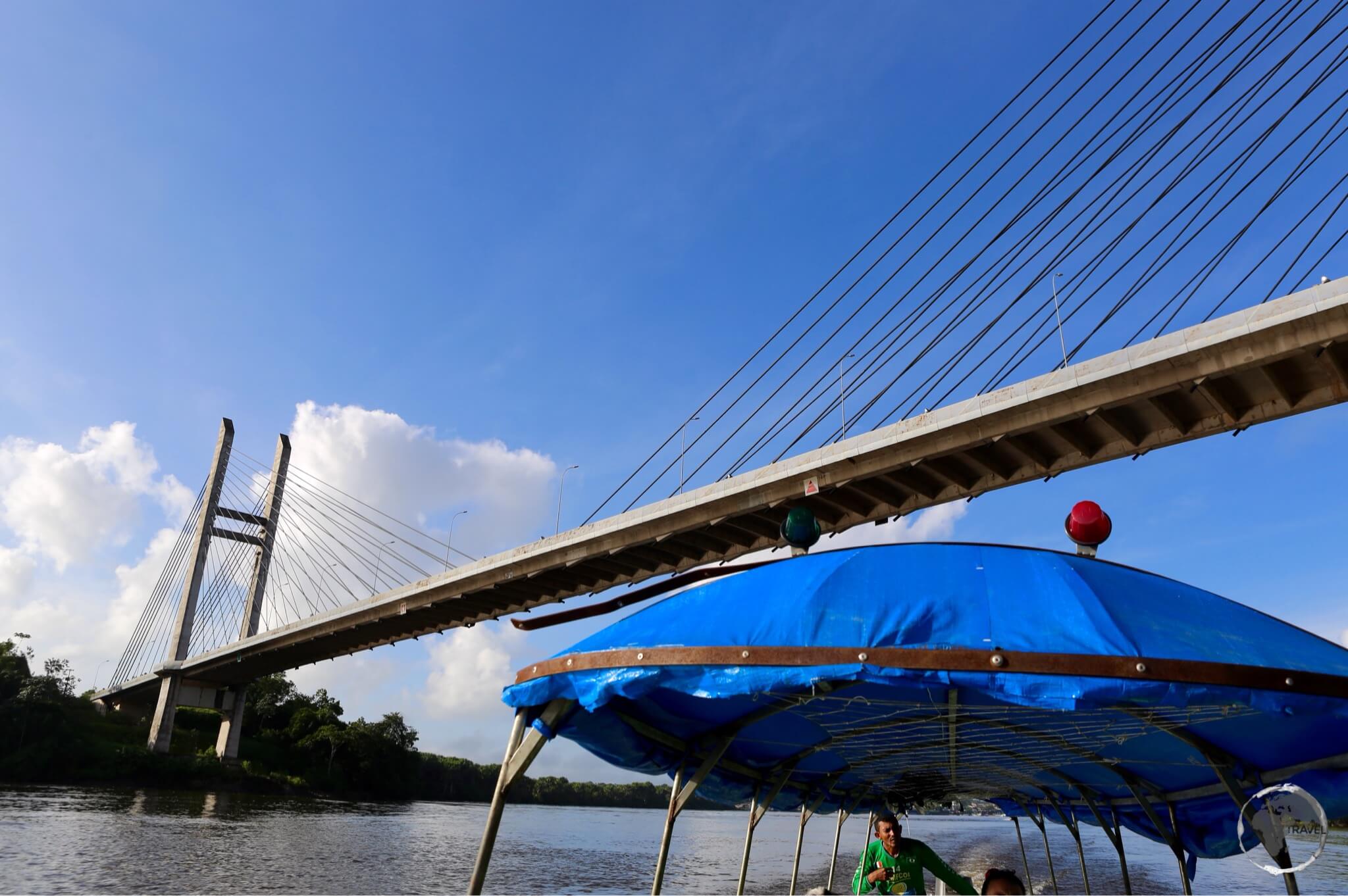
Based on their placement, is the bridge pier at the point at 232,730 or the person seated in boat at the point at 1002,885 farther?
the bridge pier at the point at 232,730

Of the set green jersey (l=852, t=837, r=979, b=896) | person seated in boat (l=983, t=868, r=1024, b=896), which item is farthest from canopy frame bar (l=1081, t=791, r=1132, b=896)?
person seated in boat (l=983, t=868, r=1024, b=896)

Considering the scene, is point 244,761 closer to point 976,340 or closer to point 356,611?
point 356,611

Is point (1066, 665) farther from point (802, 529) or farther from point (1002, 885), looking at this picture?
point (802, 529)

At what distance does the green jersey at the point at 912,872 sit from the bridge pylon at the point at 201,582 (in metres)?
50.6

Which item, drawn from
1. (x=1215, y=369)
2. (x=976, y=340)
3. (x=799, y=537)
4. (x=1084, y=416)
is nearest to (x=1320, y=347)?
(x=1215, y=369)

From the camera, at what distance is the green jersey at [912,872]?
7258 mm

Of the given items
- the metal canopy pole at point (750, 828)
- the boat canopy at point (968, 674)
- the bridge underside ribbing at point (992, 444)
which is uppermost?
the bridge underside ribbing at point (992, 444)

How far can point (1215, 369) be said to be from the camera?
605 inches

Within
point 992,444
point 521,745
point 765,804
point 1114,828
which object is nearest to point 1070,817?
point 1114,828

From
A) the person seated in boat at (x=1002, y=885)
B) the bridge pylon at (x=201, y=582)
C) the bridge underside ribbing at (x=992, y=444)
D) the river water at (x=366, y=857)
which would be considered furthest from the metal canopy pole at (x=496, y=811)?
the bridge pylon at (x=201, y=582)

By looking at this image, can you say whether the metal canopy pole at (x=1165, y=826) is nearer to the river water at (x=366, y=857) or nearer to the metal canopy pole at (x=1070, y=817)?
the metal canopy pole at (x=1070, y=817)

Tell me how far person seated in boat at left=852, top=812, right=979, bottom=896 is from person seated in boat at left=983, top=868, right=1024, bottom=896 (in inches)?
56.3

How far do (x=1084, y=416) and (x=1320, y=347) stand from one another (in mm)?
4053

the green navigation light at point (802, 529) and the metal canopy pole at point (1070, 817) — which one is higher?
the green navigation light at point (802, 529)
